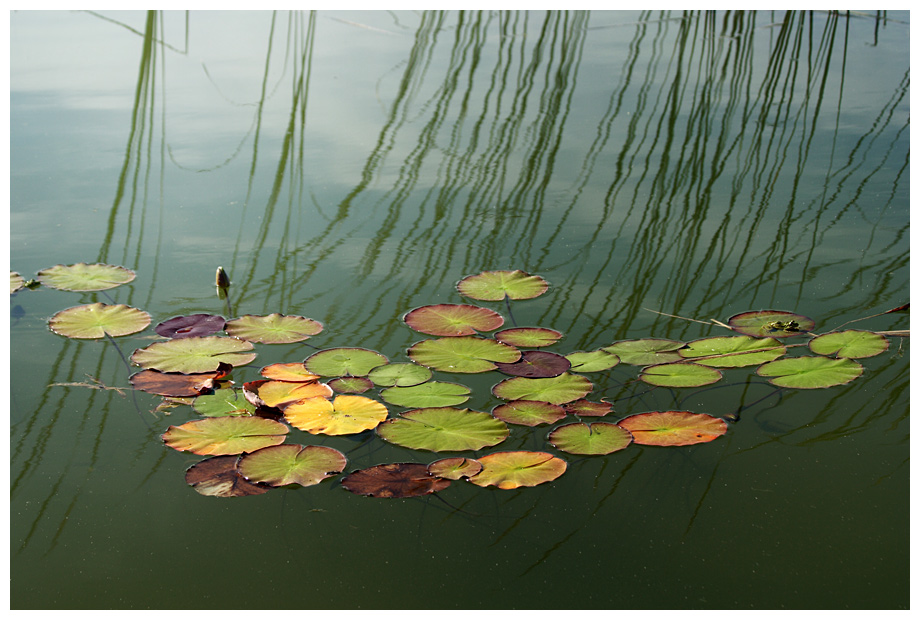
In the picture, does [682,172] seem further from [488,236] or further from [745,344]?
[745,344]

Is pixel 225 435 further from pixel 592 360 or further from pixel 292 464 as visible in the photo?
pixel 592 360

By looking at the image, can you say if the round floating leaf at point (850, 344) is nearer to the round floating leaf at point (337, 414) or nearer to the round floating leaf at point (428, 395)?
the round floating leaf at point (428, 395)

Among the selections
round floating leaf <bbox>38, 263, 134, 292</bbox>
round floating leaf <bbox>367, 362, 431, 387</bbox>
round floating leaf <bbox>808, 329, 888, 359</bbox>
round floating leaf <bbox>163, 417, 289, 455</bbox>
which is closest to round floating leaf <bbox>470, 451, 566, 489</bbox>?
round floating leaf <bbox>367, 362, 431, 387</bbox>

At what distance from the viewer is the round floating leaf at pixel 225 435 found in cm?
144

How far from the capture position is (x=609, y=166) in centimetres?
276

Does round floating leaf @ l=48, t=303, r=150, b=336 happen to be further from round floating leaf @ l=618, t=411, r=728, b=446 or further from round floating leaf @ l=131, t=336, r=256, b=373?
round floating leaf @ l=618, t=411, r=728, b=446

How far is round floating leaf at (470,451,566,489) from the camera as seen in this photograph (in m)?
1.34

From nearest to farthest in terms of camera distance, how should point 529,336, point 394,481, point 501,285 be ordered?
1. point 394,481
2. point 529,336
3. point 501,285

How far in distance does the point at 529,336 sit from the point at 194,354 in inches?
30.6

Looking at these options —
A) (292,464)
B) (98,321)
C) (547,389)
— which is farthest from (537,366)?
(98,321)

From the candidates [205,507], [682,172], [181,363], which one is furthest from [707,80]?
[205,507]

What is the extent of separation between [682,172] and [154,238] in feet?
5.86

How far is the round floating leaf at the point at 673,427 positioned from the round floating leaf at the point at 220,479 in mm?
704

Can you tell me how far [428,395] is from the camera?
5.21 feet
